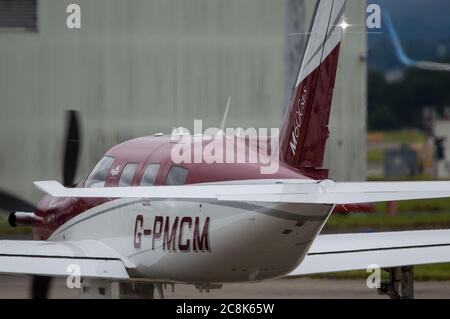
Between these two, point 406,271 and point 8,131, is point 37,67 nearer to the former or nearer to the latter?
point 8,131

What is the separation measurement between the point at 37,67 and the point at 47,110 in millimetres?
723

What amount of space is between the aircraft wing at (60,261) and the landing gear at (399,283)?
3.05 metres

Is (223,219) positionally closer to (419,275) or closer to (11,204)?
(11,204)

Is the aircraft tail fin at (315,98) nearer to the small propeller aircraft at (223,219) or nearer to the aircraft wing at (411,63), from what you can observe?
the small propeller aircraft at (223,219)

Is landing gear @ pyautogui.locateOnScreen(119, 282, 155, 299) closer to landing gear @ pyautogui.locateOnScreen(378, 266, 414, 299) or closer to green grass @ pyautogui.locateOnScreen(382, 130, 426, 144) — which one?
landing gear @ pyautogui.locateOnScreen(378, 266, 414, 299)

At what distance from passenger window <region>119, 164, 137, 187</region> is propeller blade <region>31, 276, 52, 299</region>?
1884 mm

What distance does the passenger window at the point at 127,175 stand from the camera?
1380 cm

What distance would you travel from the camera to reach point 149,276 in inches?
525

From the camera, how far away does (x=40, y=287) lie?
1517 cm

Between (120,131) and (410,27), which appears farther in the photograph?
(410,27)

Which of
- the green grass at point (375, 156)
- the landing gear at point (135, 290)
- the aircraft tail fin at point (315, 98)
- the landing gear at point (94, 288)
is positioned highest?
the aircraft tail fin at point (315, 98)

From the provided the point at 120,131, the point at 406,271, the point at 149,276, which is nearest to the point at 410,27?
the point at 120,131

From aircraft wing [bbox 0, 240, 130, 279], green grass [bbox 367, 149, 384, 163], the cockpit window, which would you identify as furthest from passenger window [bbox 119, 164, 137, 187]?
green grass [bbox 367, 149, 384, 163]

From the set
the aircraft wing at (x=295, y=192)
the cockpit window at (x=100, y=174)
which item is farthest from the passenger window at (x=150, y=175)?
the aircraft wing at (x=295, y=192)
